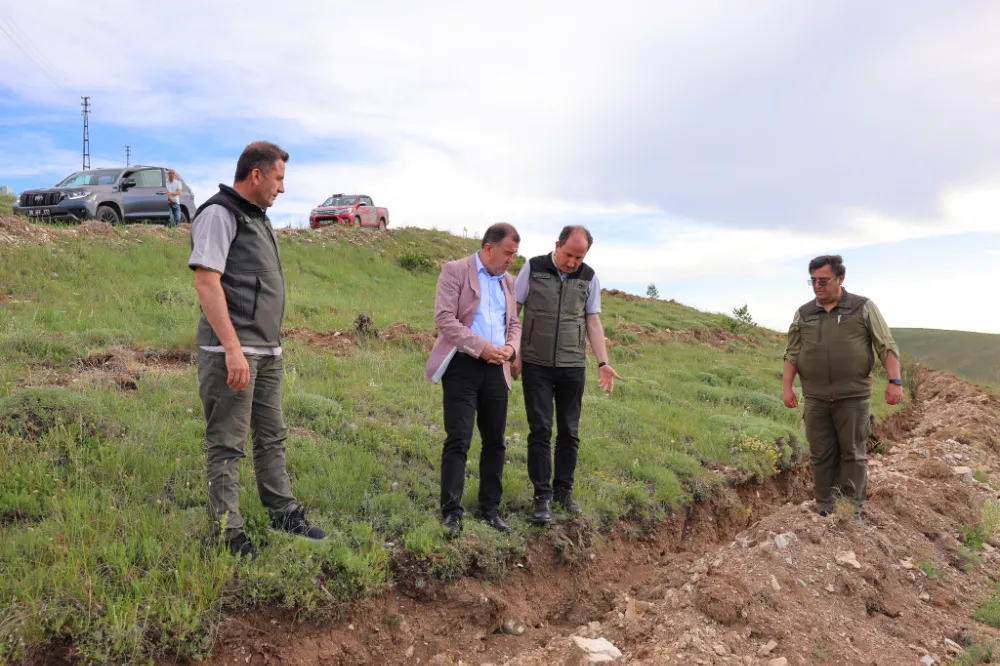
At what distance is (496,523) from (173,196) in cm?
1557

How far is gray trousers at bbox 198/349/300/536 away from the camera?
3469mm

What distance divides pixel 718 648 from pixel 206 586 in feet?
9.07

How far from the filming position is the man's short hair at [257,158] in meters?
3.58

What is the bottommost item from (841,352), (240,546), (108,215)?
(240,546)

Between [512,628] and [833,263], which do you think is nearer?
[512,628]

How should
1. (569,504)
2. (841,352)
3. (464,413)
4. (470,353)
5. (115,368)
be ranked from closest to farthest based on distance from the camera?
(470,353), (464,413), (569,504), (841,352), (115,368)

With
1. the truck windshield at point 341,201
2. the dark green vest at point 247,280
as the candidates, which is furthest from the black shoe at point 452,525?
the truck windshield at point 341,201

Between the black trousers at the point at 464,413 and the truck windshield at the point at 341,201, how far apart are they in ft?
70.5

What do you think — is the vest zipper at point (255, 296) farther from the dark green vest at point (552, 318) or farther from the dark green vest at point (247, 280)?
the dark green vest at point (552, 318)

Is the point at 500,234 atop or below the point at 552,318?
atop

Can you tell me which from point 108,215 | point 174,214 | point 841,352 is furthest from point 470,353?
point 174,214

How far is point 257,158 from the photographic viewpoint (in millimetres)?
3596

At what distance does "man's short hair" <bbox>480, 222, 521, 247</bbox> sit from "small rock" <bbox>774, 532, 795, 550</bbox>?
3.06 meters

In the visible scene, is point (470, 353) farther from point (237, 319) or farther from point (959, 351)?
point (959, 351)
